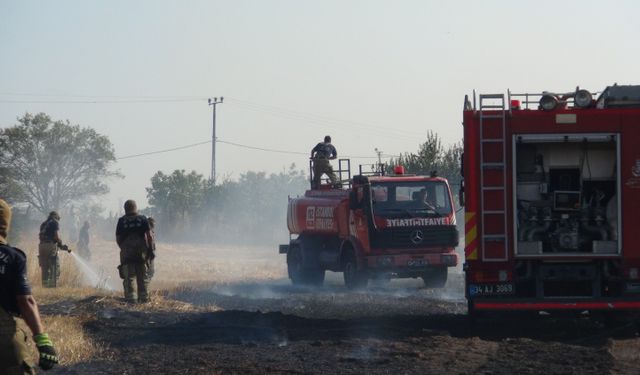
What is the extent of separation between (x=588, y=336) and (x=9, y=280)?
8787 mm

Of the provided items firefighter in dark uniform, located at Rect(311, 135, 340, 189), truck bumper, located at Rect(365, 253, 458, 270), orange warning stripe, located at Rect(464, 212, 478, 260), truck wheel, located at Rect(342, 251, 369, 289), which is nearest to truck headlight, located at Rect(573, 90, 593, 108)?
orange warning stripe, located at Rect(464, 212, 478, 260)

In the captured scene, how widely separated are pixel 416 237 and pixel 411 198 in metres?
0.82

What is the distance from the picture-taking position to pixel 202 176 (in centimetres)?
7425

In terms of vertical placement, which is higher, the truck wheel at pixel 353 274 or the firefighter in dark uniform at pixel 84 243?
the firefighter in dark uniform at pixel 84 243

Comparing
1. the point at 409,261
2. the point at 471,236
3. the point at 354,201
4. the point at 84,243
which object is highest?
the point at 354,201

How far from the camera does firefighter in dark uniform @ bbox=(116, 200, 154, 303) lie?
1775cm

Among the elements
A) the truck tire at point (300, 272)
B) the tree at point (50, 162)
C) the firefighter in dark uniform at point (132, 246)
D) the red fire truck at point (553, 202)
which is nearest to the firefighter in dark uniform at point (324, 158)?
the truck tire at point (300, 272)

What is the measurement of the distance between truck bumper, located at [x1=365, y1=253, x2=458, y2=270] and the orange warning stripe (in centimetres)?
Result: 754

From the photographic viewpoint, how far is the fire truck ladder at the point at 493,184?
45.3 feet

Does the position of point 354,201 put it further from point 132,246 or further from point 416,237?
point 132,246

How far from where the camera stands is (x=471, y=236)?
13930 mm

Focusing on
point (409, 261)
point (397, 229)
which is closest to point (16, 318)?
point (397, 229)

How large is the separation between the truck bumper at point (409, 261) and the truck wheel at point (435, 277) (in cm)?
34

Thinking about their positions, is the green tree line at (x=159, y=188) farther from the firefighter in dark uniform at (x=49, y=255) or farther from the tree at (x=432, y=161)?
the firefighter in dark uniform at (x=49, y=255)
